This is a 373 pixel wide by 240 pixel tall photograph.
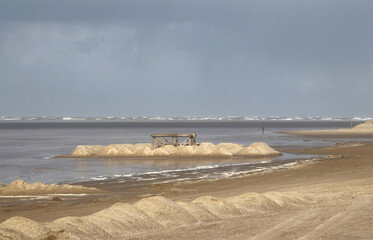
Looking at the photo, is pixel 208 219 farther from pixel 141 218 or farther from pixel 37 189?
pixel 37 189

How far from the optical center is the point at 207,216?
15.3 metres

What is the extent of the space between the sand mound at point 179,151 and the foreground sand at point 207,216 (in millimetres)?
22552

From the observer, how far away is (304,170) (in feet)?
103

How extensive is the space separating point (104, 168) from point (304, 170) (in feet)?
38.7

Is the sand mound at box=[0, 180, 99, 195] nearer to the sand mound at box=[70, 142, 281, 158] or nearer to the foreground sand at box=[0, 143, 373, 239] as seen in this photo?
the foreground sand at box=[0, 143, 373, 239]

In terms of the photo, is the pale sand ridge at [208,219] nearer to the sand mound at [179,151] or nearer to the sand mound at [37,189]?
the sand mound at [37,189]

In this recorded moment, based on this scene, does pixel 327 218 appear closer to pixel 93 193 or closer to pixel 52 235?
pixel 52 235

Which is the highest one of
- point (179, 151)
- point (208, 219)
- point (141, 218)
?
point (141, 218)

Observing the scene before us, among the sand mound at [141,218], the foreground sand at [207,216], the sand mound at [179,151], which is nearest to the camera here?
the sand mound at [141,218]

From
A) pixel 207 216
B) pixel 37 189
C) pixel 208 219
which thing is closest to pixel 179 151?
pixel 37 189

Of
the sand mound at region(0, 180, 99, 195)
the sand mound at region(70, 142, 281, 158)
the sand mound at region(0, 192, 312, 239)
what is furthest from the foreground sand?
the sand mound at region(70, 142, 281, 158)

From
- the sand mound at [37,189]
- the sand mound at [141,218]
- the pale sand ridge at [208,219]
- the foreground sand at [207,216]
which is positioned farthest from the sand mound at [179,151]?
the sand mound at [141,218]

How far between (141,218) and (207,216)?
1.77 meters

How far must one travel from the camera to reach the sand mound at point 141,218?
12.7 m
